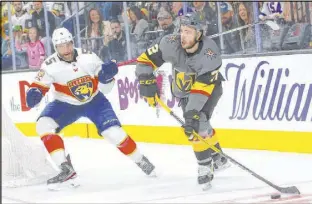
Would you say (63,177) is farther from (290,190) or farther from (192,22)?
(290,190)

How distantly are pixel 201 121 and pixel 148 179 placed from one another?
2.43 feet

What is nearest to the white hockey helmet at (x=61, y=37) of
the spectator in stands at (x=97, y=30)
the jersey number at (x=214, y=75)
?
the jersey number at (x=214, y=75)

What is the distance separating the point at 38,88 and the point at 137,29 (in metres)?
3.18

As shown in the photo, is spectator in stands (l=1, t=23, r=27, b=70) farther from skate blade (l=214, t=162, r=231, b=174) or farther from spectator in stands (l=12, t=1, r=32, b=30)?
skate blade (l=214, t=162, r=231, b=174)

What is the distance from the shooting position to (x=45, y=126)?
19.5ft

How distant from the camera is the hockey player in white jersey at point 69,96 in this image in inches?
233

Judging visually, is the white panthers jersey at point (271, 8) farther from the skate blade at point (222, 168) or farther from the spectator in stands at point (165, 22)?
the skate blade at point (222, 168)

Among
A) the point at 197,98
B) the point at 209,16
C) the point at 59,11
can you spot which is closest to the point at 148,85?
the point at 197,98

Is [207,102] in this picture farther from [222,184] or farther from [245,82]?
[245,82]

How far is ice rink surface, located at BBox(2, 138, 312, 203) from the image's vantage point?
17.2 feet

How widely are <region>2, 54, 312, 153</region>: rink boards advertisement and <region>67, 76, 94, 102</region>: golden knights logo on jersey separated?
1.79 m

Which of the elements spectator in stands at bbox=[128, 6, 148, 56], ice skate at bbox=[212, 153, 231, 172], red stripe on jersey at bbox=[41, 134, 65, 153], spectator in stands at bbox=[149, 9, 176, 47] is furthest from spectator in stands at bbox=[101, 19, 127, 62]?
red stripe on jersey at bbox=[41, 134, 65, 153]

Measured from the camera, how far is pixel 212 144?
5969mm

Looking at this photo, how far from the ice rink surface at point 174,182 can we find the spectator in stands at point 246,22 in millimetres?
960
